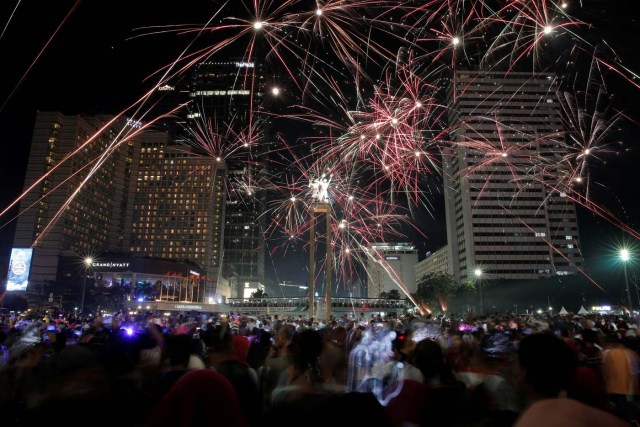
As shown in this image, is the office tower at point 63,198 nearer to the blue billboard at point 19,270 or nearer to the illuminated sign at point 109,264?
the illuminated sign at point 109,264

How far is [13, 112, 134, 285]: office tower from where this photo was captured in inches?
4220

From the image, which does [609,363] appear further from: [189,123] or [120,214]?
[189,123]

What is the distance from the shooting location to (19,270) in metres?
44.4

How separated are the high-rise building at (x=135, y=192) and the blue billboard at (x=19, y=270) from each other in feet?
245

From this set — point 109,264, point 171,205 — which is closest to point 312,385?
point 109,264

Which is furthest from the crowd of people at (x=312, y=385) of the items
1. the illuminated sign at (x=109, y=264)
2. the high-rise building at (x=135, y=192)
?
the high-rise building at (x=135, y=192)

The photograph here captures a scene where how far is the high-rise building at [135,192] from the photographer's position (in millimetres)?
115000

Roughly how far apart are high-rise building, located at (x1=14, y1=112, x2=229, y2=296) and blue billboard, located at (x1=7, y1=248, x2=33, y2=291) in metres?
74.7

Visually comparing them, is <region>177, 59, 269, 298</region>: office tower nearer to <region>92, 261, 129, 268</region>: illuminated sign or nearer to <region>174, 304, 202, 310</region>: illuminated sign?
<region>174, 304, 202, 310</region>: illuminated sign

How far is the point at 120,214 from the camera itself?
13750 cm

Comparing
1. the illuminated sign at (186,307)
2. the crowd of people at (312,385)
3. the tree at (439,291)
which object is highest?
the tree at (439,291)

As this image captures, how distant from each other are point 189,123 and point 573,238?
14488 centimetres

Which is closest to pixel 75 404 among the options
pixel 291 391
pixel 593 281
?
pixel 291 391

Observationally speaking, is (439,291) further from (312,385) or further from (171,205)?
(171,205)
